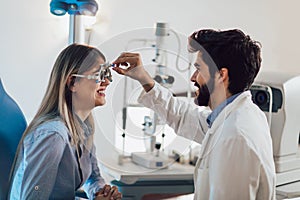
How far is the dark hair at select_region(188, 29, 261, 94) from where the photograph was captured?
128cm

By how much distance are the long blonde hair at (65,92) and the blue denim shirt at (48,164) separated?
0.03 metres

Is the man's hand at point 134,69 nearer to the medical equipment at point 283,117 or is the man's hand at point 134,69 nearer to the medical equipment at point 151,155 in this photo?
the medical equipment at point 151,155

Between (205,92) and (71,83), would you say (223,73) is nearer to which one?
(205,92)

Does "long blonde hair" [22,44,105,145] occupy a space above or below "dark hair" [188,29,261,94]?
below

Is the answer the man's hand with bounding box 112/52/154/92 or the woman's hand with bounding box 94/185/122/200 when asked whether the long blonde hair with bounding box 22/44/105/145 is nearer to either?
the man's hand with bounding box 112/52/154/92

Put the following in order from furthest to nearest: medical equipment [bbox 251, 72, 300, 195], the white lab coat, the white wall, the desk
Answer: the white wall → medical equipment [bbox 251, 72, 300, 195] → the desk → the white lab coat

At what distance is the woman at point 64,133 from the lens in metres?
1.24

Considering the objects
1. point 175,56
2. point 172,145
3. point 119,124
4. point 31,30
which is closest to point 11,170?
point 119,124

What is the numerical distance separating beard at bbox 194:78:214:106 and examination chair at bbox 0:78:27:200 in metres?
0.64

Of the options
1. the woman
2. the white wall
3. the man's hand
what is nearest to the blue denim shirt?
the woman

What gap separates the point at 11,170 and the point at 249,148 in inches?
30.5

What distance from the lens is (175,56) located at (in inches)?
53.6

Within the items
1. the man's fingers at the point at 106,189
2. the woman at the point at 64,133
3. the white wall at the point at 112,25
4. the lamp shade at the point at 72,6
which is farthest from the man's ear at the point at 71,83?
the white wall at the point at 112,25

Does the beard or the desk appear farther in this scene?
the desk
